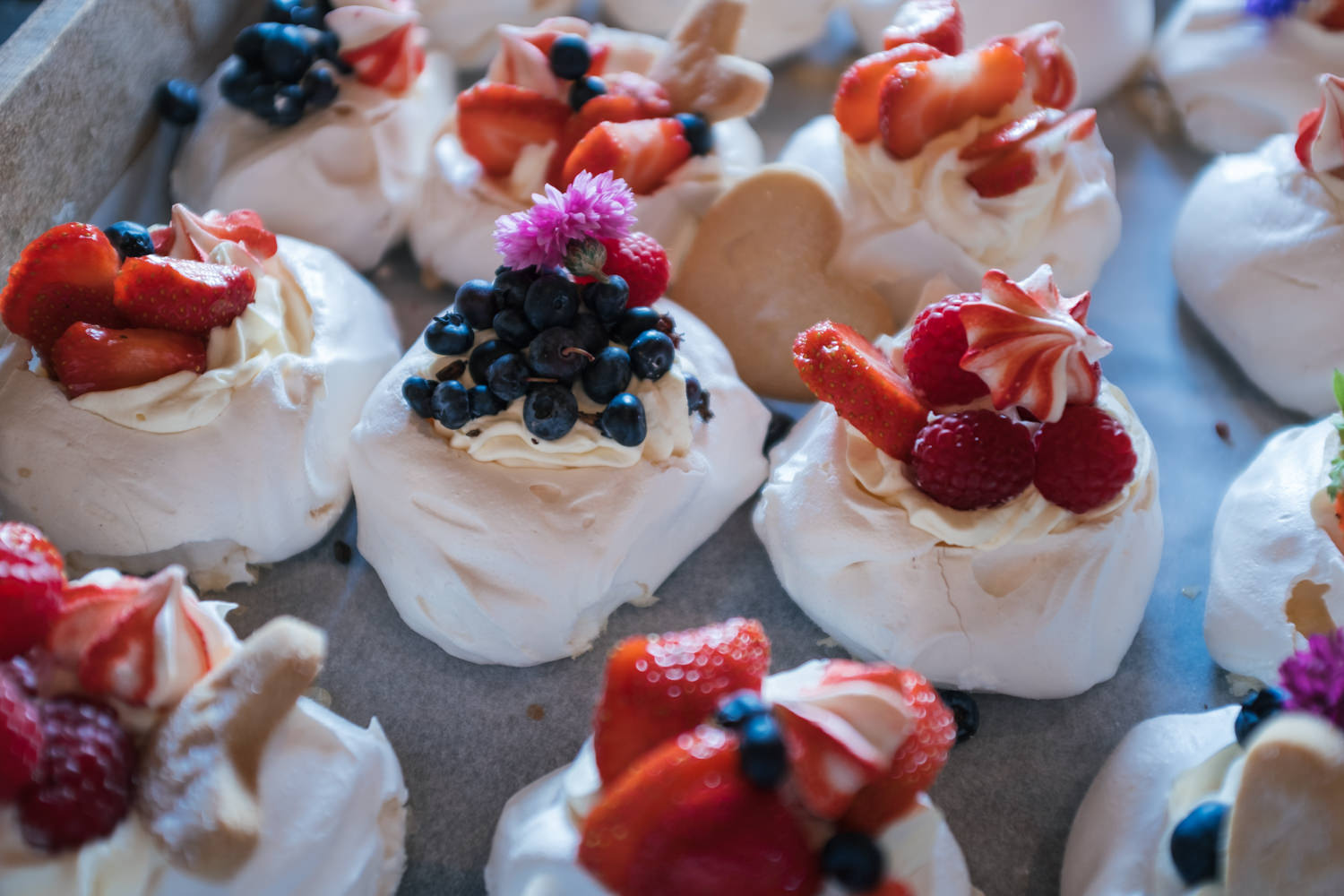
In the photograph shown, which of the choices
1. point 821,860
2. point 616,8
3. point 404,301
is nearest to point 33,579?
point 821,860

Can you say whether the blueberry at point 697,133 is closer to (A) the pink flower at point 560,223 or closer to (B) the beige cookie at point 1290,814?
(A) the pink flower at point 560,223

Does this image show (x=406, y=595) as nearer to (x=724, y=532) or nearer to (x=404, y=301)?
(x=724, y=532)

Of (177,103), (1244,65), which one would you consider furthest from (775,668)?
(1244,65)

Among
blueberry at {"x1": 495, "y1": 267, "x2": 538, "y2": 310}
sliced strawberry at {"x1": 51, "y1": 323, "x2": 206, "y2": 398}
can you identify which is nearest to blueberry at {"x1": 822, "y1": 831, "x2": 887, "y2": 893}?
blueberry at {"x1": 495, "y1": 267, "x2": 538, "y2": 310}

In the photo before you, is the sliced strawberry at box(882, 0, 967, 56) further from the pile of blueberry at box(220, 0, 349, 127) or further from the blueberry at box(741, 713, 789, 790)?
the blueberry at box(741, 713, 789, 790)

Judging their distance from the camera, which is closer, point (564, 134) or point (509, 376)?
point (509, 376)

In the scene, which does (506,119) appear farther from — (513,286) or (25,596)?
(25,596)
